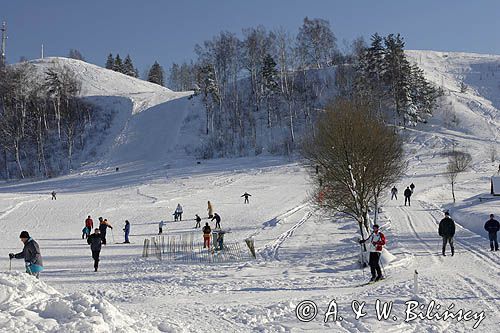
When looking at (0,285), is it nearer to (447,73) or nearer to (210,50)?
(210,50)

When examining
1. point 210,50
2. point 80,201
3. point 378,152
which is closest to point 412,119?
point 210,50

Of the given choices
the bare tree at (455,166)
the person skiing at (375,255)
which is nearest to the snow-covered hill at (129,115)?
the bare tree at (455,166)

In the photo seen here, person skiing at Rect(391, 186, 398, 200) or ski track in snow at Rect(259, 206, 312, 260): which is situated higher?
person skiing at Rect(391, 186, 398, 200)

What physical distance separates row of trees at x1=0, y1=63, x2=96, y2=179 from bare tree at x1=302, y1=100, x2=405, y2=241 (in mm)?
50145

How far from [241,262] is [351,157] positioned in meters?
5.53

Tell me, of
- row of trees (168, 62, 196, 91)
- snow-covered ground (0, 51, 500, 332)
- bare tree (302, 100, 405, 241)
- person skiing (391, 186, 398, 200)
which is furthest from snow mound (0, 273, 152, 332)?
row of trees (168, 62, 196, 91)

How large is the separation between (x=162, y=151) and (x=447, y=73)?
6027cm

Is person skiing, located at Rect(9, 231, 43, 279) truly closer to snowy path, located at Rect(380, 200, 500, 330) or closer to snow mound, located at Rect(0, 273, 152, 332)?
snow mound, located at Rect(0, 273, 152, 332)

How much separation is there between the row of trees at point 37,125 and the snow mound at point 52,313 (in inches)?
2247

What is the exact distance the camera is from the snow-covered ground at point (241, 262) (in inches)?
335

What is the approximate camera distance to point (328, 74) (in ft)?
260
